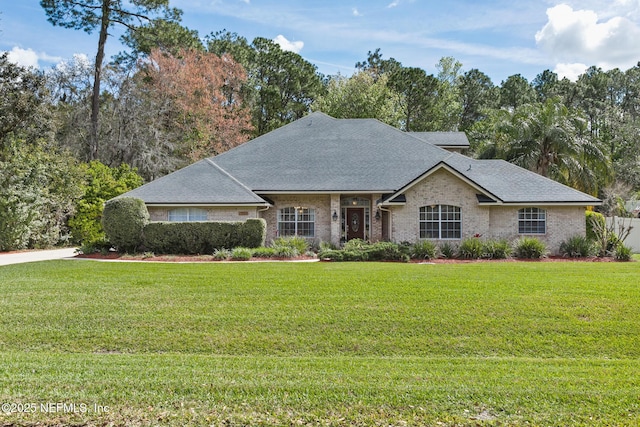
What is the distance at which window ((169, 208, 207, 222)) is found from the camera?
→ 2164 cm

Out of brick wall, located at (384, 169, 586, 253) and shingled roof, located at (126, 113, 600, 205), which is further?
shingled roof, located at (126, 113, 600, 205)

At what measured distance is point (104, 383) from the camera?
5871 mm

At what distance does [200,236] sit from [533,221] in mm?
15219

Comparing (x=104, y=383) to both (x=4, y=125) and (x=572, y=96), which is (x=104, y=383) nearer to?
(x=4, y=125)

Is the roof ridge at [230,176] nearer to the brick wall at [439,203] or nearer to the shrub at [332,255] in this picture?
the shrub at [332,255]

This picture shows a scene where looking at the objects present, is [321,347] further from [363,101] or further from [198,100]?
[363,101]

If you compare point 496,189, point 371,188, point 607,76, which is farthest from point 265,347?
point 607,76

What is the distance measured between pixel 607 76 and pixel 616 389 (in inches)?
2431

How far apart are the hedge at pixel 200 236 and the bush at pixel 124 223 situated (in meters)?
0.37

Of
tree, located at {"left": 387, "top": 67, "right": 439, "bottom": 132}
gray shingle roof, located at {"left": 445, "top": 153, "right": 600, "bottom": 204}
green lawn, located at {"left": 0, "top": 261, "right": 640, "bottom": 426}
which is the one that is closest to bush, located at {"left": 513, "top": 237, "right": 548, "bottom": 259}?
gray shingle roof, located at {"left": 445, "top": 153, "right": 600, "bottom": 204}

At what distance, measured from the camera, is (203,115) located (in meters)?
35.4

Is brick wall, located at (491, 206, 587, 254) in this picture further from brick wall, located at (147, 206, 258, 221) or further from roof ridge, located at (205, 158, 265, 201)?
brick wall, located at (147, 206, 258, 221)

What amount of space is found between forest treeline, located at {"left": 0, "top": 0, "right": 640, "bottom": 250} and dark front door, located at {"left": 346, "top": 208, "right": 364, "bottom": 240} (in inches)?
522

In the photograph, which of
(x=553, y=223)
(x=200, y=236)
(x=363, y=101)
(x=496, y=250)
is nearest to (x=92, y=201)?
(x=200, y=236)
